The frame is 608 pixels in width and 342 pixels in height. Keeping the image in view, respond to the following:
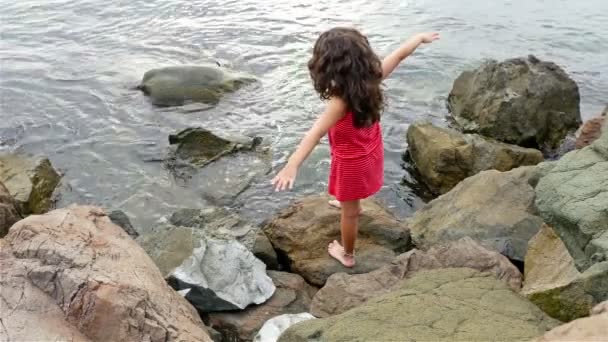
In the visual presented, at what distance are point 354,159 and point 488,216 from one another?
54.2 inches

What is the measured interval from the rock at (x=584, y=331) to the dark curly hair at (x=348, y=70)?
2508 millimetres

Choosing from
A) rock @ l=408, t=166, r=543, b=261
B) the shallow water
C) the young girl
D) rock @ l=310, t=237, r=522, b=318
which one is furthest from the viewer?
the shallow water

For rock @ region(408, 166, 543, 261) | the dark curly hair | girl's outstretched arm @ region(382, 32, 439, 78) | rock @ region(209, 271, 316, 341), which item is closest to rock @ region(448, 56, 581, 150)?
rock @ region(408, 166, 543, 261)

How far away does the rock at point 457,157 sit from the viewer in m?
6.89

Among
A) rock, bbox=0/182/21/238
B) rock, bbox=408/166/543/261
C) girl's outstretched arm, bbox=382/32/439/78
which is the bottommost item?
rock, bbox=408/166/543/261

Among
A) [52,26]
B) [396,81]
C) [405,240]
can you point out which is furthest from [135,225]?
[52,26]

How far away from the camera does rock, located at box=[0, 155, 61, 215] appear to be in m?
6.46

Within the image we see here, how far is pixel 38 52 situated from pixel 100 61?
1.30 meters

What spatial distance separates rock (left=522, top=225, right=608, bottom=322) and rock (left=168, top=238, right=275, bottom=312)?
1876mm

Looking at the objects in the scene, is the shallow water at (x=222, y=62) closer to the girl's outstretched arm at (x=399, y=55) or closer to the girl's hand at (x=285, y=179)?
the girl's outstretched arm at (x=399, y=55)

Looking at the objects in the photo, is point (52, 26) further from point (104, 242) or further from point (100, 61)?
point (104, 242)

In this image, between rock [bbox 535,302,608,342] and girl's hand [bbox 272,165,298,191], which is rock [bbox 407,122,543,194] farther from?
rock [bbox 535,302,608,342]

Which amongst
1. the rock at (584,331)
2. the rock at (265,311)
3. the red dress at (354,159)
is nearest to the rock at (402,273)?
the rock at (265,311)

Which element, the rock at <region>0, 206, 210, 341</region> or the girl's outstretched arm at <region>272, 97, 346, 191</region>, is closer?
the rock at <region>0, 206, 210, 341</region>
